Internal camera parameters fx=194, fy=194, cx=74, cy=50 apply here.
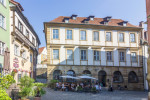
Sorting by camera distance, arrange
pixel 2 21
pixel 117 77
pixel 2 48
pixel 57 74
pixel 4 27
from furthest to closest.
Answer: pixel 117 77 < pixel 57 74 < pixel 4 27 < pixel 2 21 < pixel 2 48

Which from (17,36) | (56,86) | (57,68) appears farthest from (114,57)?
(17,36)

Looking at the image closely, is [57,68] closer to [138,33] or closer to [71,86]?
[71,86]

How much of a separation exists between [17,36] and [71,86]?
9980 mm

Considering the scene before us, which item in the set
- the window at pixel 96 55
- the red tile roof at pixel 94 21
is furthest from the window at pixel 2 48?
the window at pixel 96 55

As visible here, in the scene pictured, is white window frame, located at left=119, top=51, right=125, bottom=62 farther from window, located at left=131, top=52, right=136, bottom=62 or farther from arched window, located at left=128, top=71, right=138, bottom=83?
arched window, located at left=128, top=71, right=138, bottom=83

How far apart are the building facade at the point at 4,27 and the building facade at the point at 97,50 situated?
10.6 metres

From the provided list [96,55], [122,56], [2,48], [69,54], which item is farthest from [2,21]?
[122,56]

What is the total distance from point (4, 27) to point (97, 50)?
16.7 m

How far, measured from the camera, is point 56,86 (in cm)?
2608

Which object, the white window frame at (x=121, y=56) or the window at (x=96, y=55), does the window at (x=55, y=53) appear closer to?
the window at (x=96, y=55)

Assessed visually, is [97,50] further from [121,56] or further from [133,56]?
[133,56]

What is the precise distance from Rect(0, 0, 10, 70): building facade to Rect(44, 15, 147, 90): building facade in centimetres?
1064

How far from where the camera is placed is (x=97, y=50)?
31906mm

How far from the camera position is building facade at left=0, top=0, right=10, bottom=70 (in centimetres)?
1850
